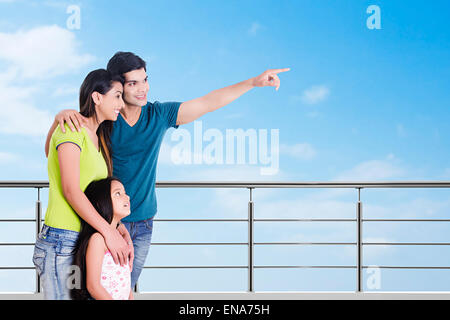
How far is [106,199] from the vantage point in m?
1.35

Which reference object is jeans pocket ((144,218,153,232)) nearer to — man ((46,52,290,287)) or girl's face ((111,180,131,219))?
man ((46,52,290,287))

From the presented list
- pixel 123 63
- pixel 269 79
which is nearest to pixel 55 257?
pixel 123 63

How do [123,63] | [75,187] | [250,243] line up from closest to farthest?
[75,187] < [123,63] < [250,243]

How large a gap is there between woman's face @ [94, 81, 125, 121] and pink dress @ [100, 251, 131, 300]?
0.39 metres

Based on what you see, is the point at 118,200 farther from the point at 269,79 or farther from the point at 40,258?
the point at 269,79

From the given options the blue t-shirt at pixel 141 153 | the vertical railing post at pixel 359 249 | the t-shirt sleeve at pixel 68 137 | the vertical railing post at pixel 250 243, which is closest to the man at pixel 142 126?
the blue t-shirt at pixel 141 153

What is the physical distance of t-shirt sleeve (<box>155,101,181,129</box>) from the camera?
1748 millimetres

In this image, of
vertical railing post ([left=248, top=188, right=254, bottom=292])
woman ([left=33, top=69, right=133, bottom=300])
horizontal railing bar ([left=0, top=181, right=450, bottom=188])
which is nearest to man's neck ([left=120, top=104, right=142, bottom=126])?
woman ([left=33, top=69, right=133, bottom=300])

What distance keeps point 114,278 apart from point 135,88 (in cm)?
62

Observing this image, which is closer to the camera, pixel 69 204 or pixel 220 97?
pixel 69 204

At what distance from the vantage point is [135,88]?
64.0 inches
